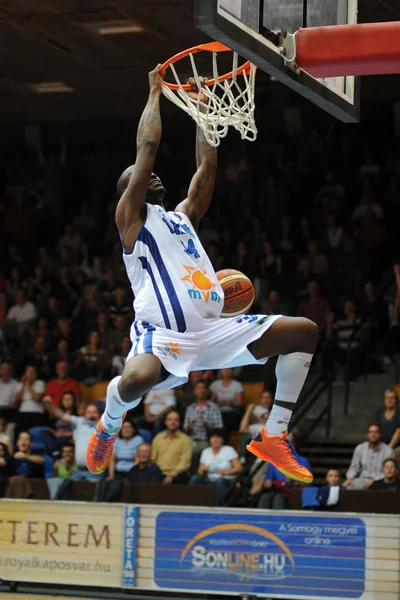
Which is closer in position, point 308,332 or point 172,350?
point 172,350

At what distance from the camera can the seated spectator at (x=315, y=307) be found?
54.6 ft

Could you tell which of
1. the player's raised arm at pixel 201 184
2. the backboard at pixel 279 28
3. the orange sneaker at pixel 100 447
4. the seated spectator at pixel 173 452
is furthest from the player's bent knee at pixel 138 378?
the seated spectator at pixel 173 452

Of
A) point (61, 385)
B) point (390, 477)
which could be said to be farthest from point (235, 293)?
point (61, 385)

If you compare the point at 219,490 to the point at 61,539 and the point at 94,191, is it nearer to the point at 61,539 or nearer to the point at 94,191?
the point at 61,539

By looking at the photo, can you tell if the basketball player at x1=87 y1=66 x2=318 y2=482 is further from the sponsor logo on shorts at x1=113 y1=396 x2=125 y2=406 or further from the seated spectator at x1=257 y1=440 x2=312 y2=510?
the seated spectator at x1=257 y1=440 x2=312 y2=510

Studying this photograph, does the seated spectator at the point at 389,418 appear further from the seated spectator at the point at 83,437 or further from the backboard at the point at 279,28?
the backboard at the point at 279,28

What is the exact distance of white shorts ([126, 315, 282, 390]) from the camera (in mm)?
6887

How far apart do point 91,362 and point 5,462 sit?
3.13 metres

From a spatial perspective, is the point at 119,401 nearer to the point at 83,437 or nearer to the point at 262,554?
the point at 262,554

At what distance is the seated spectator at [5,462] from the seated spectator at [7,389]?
1.67m

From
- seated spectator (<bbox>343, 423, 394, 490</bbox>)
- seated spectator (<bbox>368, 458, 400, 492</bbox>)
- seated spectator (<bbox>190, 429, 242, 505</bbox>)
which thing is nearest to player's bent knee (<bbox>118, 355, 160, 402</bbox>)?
seated spectator (<bbox>368, 458, 400, 492</bbox>)

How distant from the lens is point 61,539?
42.5ft

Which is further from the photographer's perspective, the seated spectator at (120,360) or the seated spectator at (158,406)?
the seated spectator at (120,360)

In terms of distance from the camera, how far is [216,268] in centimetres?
1838
